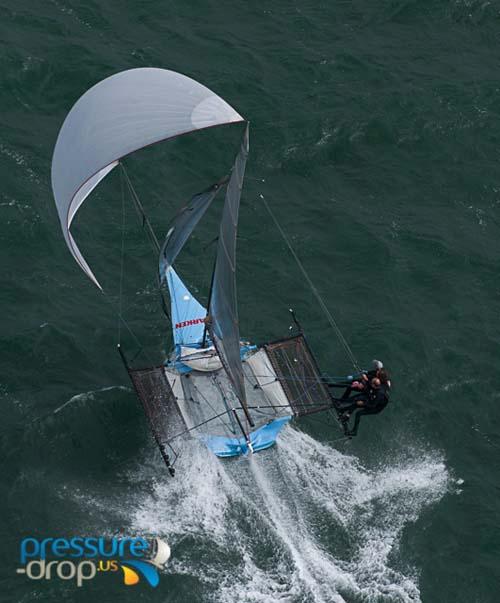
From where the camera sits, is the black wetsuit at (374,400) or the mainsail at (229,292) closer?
the mainsail at (229,292)

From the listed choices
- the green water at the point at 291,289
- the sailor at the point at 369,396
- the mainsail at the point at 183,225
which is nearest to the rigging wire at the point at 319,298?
the green water at the point at 291,289

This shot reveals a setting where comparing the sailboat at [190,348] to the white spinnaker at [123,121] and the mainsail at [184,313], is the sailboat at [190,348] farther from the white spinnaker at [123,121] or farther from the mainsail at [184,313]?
the mainsail at [184,313]

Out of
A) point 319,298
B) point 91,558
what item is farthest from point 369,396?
point 91,558

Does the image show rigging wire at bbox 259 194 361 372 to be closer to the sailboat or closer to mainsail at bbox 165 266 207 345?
the sailboat

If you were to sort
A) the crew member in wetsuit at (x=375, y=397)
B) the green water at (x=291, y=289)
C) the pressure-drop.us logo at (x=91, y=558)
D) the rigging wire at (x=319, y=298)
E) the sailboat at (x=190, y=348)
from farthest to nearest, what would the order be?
the rigging wire at (x=319, y=298) < the crew member in wetsuit at (x=375, y=397) < the sailboat at (x=190, y=348) < the green water at (x=291, y=289) < the pressure-drop.us logo at (x=91, y=558)

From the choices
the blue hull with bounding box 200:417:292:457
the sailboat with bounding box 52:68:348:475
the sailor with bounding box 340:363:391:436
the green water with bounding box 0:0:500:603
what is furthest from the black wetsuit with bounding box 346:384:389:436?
the blue hull with bounding box 200:417:292:457

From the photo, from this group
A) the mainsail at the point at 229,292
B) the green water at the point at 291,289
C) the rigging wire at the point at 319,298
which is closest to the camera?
the mainsail at the point at 229,292
